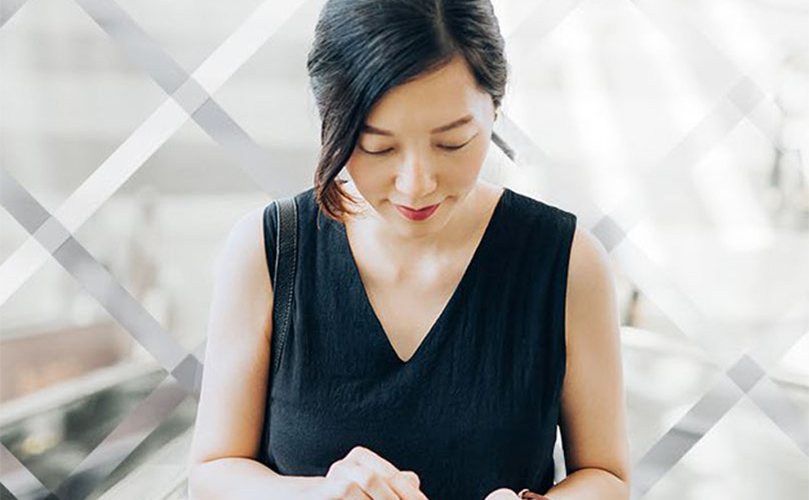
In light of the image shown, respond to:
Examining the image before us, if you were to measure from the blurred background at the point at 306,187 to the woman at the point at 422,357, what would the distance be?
25cm

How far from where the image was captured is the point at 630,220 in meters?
1.11

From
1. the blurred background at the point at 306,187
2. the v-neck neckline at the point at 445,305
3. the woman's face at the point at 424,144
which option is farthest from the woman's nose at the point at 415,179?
the blurred background at the point at 306,187

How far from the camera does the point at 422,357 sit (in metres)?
0.84

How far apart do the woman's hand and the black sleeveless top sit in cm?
8

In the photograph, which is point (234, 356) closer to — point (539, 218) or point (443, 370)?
point (443, 370)

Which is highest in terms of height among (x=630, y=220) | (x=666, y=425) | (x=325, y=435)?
(x=630, y=220)

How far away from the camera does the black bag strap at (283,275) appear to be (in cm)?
86

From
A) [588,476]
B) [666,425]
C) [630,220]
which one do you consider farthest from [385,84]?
[666,425]

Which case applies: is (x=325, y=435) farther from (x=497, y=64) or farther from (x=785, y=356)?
(x=785, y=356)

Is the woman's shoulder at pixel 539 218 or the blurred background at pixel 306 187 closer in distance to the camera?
the woman's shoulder at pixel 539 218

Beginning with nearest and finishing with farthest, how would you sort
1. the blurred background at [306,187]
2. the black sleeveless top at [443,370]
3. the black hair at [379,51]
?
the black hair at [379,51] → the black sleeveless top at [443,370] → the blurred background at [306,187]

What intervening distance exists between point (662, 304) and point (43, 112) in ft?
2.46

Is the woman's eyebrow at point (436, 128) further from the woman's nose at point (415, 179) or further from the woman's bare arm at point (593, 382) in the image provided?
the woman's bare arm at point (593, 382)

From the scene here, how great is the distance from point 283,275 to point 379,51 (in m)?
0.25
